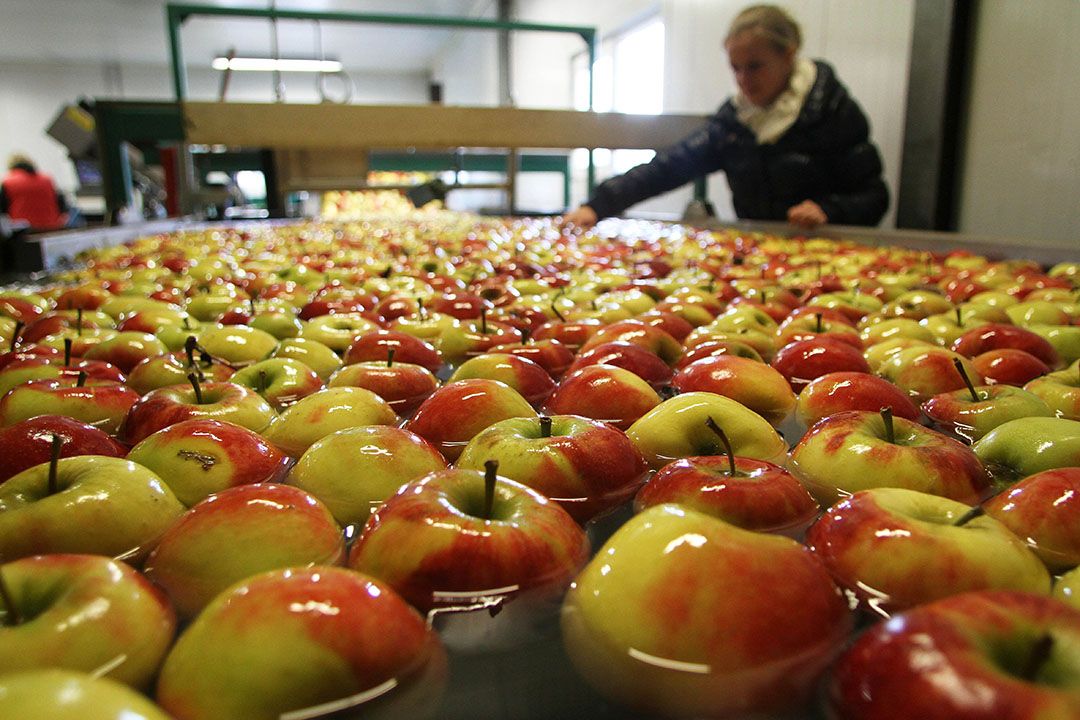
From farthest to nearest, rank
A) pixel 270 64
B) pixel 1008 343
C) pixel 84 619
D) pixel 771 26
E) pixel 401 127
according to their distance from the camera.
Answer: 1. pixel 270 64
2. pixel 771 26
3. pixel 401 127
4. pixel 1008 343
5. pixel 84 619

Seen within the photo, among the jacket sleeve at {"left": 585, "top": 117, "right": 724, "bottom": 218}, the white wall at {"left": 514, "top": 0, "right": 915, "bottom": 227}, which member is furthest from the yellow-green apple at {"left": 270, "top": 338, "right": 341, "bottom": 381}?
the white wall at {"left": 514, "top": 0, "right": 915, "bottom": 227}

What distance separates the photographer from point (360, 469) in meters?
0.79

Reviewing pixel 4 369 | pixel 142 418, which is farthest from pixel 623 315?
pixel 4 369

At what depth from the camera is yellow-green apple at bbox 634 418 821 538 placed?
0.69 m

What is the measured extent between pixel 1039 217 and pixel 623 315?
11.2 feet

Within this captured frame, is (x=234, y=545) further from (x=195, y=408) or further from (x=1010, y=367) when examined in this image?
(x=1010, y=367)

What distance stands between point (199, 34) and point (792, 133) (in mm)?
15944

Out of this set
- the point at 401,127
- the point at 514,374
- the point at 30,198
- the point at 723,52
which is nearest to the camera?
the point at 514,374

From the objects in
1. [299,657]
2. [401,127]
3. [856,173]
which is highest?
[401,127]

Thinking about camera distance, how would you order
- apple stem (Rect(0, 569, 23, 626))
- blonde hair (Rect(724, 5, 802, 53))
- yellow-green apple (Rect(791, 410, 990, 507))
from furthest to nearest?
blonde hair (Rect(724, 5, 802, 53))
yellow-green apple (Rect(791, 410, 990, 507))
apple stem (Rect(0, 569, 23, 626))

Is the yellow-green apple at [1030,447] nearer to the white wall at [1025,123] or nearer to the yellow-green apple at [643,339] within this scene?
the yellow-green apple at [643,339]

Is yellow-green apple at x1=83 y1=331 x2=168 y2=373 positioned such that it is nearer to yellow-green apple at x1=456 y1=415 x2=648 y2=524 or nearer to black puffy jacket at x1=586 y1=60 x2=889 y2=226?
yellow-green apple at x1=456 y1=415 x2=648 y2=524

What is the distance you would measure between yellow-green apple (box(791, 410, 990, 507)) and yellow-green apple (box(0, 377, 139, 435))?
2.88ft

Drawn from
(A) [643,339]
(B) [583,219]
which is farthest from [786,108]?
(A) [643,339]
